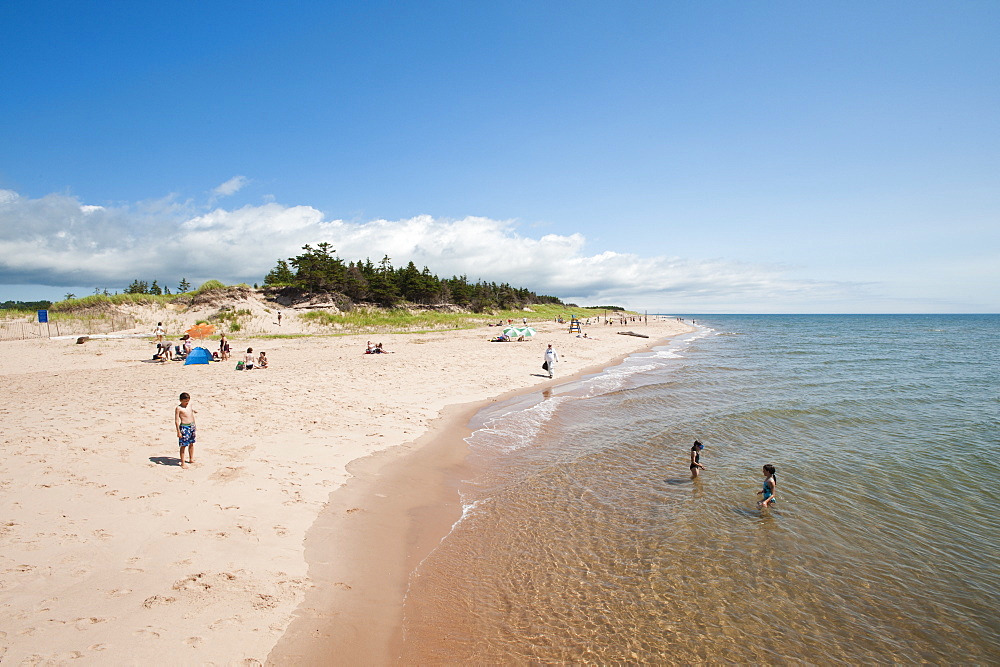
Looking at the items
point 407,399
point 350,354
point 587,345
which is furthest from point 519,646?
point 587,345

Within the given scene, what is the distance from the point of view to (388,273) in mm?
74938

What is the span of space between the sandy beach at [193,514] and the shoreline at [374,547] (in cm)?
4

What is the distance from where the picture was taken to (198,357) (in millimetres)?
24562

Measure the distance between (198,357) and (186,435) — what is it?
18359 millimetres

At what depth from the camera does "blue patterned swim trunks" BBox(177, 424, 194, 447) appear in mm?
9305

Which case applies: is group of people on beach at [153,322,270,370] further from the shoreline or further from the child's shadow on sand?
the shoreline

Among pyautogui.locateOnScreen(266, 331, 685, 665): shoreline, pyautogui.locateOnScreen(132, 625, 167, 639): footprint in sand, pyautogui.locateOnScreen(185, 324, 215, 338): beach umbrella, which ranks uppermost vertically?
pyautogui.locateOnScreen(185, 324, 215, 338): beach umbrella

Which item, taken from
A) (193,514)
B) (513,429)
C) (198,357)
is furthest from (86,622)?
(198,357)

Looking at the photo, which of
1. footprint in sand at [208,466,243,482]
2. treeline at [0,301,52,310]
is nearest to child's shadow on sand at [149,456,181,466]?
footprint in sand at [208,466,243,482]

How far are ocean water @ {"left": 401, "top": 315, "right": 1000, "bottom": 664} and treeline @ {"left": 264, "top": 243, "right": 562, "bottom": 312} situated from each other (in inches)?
2022

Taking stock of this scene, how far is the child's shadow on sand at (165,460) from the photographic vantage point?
935cm

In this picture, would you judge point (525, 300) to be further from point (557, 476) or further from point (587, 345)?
point (557, 476)

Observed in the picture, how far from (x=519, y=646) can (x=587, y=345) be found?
41.2 meters

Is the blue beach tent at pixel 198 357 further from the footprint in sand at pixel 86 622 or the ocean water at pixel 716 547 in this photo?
the footprint in sand at pixel 86 622
